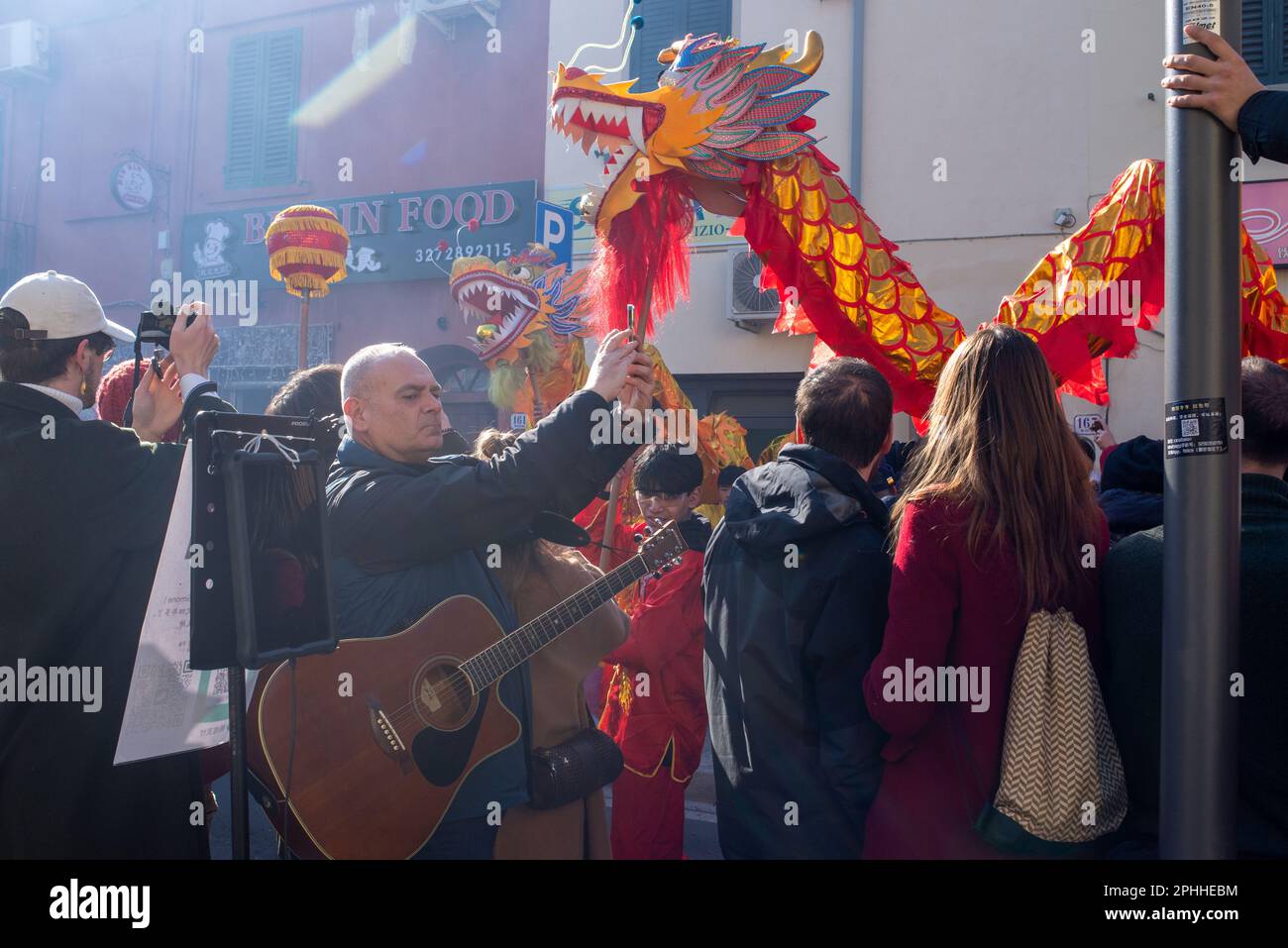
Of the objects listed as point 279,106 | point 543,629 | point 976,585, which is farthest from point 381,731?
point 279,106

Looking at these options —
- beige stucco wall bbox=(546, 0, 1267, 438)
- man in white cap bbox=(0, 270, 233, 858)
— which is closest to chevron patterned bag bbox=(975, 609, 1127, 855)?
man in white cap bbox=(0, 270, 233, 858)

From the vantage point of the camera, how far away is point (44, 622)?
2316 mm

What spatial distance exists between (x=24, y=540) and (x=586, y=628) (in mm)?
1310

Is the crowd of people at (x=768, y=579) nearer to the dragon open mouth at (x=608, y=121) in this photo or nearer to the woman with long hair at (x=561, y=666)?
the woman with long hair at (x=561, y=666)

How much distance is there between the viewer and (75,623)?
2.35m

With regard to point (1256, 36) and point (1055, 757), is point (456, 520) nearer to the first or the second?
point (1055, 757)

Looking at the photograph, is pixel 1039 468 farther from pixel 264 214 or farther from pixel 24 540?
pixel 264 214

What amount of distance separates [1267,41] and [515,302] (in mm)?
5983

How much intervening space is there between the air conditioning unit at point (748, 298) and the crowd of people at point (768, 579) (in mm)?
6681

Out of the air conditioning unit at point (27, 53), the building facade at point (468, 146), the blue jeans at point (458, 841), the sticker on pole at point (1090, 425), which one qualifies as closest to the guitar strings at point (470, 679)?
the blue jeans at point (458, 841)

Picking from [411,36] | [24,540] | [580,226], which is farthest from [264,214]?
[24,540]

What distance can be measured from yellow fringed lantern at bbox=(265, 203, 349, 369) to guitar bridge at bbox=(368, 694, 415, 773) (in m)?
4.20

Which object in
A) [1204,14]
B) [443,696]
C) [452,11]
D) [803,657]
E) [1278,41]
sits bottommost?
[443,696]

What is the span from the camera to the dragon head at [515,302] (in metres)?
6.44
